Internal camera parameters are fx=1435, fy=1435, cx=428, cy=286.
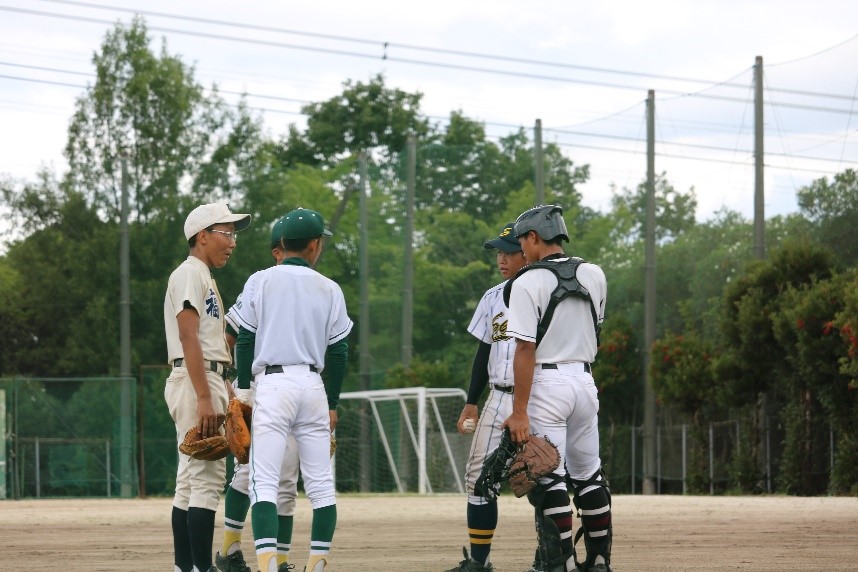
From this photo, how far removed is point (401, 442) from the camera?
104ft

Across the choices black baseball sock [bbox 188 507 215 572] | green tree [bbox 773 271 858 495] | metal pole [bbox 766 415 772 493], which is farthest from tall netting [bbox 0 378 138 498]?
black baseball sock [bbox 188 507 215 572]

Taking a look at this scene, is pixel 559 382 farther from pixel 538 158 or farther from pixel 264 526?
pixel 538 158

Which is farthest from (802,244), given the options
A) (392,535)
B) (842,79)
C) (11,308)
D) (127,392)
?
(11,308)

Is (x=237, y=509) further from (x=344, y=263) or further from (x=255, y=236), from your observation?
(x=344, y=263)

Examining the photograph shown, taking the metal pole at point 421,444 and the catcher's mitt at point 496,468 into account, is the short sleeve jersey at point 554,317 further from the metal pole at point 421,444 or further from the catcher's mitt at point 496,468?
the metal pole at point 421,444

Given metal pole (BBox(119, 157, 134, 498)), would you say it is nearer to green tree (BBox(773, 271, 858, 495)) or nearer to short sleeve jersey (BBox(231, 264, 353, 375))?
green tree (BBox(773, 271, 858, 495))

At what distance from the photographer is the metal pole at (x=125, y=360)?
29312 millimetres

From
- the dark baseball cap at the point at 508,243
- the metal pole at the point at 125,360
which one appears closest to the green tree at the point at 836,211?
the metal pole at the point at 125,360

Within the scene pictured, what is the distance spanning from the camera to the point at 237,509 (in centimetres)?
827

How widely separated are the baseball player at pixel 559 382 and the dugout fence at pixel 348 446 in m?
19.1

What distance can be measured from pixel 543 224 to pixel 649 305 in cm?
2682

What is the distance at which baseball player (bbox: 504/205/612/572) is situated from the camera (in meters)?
7.43

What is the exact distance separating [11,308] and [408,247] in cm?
1579

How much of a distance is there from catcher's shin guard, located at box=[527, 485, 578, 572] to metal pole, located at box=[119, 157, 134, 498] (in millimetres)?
22282
